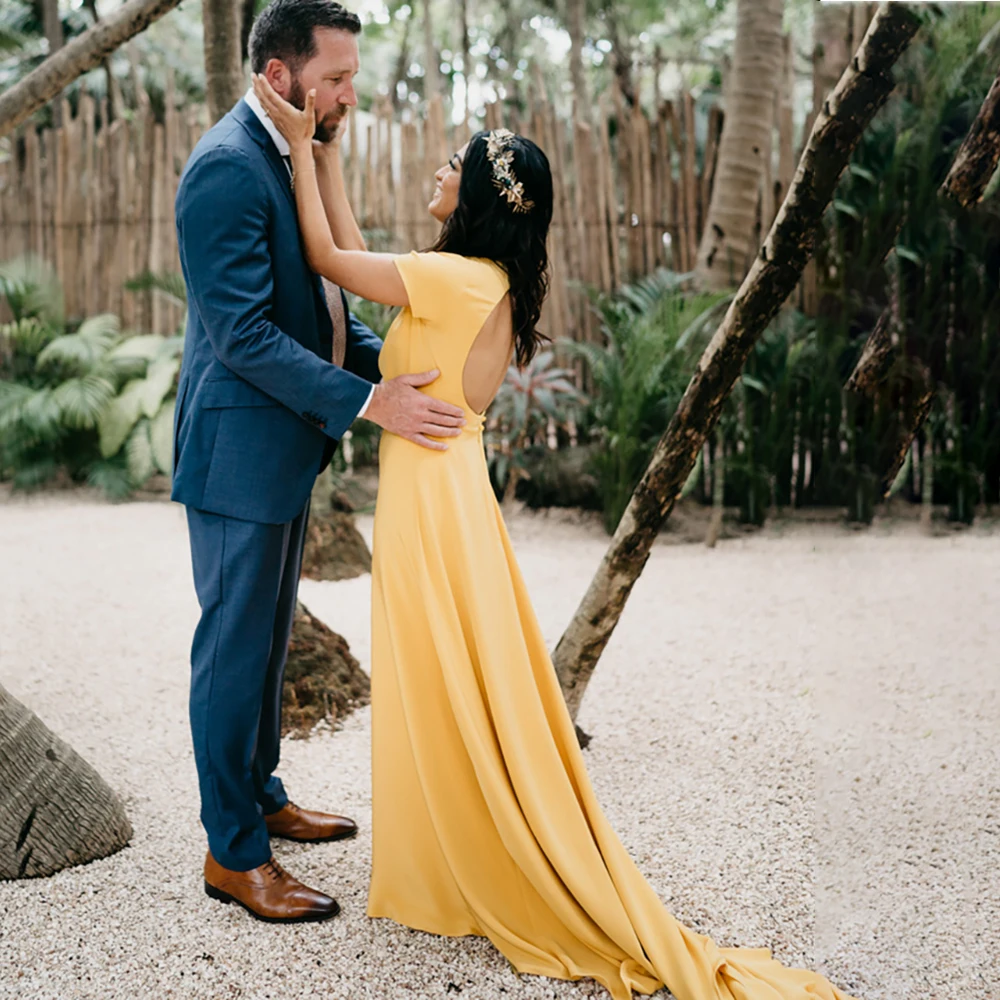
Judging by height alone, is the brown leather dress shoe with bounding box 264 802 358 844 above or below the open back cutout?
below

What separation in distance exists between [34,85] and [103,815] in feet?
7.38

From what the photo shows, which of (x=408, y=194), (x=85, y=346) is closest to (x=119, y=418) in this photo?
(x=85, y=346)

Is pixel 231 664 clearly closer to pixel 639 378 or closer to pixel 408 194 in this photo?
pixel 639 378

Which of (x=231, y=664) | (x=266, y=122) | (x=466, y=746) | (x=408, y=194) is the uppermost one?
(x=408, y=194)

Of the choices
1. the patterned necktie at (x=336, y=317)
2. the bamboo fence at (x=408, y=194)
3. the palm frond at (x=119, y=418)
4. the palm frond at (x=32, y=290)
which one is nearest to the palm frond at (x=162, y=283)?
the bamboo fence at (x=408, y=194)

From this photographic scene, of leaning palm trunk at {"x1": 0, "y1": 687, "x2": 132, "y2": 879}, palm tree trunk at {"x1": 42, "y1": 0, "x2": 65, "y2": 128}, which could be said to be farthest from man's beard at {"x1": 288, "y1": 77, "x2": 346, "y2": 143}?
palm tree trunk at {"x1": 42, "y1": 0, "x2": 65, "y2": 128}

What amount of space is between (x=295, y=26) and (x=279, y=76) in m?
0.10

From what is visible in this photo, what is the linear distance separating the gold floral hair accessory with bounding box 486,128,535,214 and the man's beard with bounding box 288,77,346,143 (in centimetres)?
34

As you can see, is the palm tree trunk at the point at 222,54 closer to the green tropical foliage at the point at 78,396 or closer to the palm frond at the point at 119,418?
the green tropical foliage at the point at 78,396

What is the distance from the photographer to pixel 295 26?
6.92 ft

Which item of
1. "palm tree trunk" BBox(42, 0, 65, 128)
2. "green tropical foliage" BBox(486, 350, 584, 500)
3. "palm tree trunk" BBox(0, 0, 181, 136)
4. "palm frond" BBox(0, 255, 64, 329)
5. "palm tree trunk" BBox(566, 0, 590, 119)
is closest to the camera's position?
"palm tree trunk" BBox(0, 0, 181, 136)

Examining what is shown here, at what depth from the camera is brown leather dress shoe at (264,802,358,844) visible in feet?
8.83

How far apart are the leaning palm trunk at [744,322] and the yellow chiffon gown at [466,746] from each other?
895 mm

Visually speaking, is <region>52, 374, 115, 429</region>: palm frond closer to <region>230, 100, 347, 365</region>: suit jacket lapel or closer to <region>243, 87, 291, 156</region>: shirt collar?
<region>230, 100, 347, 365</region>: suit jacket lapel
